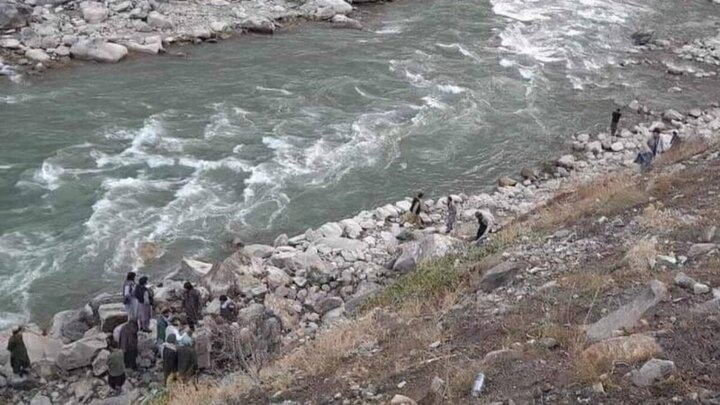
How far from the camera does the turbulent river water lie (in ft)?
59.0

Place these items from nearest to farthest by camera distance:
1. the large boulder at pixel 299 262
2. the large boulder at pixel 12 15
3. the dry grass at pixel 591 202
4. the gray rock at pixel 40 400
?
the gray rock at pixel 40 400, the dry grass at pixel 591 202, the large boulder at pixel 299 262, the large boulder at pixel 12 15

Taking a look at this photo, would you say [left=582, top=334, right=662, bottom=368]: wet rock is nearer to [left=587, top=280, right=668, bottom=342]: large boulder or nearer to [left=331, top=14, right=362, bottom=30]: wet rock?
[left=587, top=280, right=668, bottom=342]: large boulder

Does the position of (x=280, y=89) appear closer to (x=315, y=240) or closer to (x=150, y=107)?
(x=150, y=107)

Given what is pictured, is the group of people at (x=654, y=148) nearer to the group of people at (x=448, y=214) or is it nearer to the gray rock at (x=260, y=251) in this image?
the group of people at (x=448, y=214)

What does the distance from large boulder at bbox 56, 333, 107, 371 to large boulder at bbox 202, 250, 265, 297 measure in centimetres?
263

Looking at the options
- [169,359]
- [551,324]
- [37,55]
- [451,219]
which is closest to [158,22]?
[37,55]

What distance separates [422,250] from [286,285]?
9.00 ft

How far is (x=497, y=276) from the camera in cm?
1167

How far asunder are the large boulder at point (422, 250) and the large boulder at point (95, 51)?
14503 mm

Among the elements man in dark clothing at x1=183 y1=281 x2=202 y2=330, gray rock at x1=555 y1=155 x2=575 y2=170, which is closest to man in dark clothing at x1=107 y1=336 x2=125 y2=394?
man in dark clothing at x1=183 y1=281 x2=202 y2=330

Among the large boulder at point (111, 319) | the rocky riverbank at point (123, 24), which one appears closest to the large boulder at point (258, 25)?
the rocky riverbank at point (123, 24)

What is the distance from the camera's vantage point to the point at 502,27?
32.0m

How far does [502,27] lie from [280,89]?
10911 mm

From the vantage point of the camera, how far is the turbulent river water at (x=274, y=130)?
707 inches
